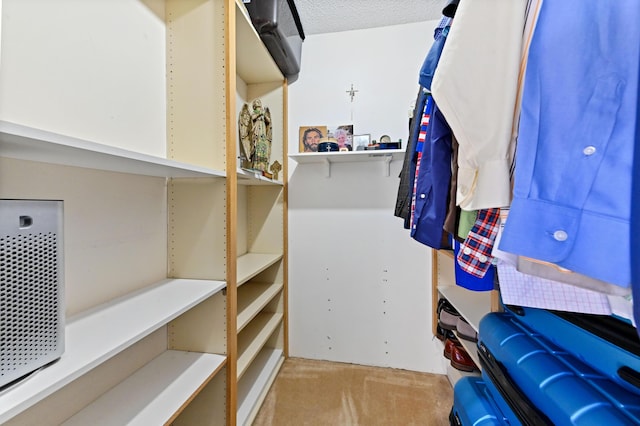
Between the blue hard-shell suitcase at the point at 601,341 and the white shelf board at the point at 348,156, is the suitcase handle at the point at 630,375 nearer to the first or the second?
the blue hard-shell suitcase at the point at 601,341

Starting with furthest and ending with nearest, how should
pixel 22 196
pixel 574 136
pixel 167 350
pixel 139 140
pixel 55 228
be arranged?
pixel 167 350, pixel 139 140, pixel 22 196, pixel 55 228, pixel 574 136

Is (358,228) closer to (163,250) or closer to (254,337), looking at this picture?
(254,337)

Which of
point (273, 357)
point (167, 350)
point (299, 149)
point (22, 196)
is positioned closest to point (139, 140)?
point (22, 196)

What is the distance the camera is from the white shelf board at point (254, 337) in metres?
1.46

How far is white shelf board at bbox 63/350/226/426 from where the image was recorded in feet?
2.73

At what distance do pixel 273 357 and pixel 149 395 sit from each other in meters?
1.23

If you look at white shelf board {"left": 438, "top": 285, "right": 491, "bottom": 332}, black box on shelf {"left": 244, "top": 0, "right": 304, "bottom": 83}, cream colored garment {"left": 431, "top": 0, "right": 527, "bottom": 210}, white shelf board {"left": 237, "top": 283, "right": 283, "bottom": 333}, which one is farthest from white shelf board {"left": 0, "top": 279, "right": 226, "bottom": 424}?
black box on shelf {"left": 244, "top": 0, "right": 304, "bottom": 83}

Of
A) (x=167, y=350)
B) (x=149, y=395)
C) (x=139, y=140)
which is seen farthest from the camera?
(x=167, y=350)

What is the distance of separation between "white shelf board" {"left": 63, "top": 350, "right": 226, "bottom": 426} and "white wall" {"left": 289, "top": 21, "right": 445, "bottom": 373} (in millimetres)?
1105

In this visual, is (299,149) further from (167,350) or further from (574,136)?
(574,136)

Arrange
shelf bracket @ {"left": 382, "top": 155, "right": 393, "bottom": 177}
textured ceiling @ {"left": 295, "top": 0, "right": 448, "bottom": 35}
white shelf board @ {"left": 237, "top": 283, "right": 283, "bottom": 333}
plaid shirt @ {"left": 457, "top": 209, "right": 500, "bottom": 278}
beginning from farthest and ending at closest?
shelf bracket @ {"left": 382, "top": 155, "right": 393, "bottom": 177}, textured ceiling @ {"left": 295, "top": 0, "right": 448, "bottom": 35}, white shelf board @ {"left": 237, "top": 283, "right": 283, "bottom": 333}, plaid shirt @ {"left": 457, "top": 209, "right": 500, "bottom": 278}

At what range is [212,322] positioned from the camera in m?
1.17

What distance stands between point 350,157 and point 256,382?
1.66 meters

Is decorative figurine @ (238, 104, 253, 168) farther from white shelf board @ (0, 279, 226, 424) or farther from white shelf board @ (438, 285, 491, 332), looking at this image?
white shelf board @ (438, 285, 491, 332)
